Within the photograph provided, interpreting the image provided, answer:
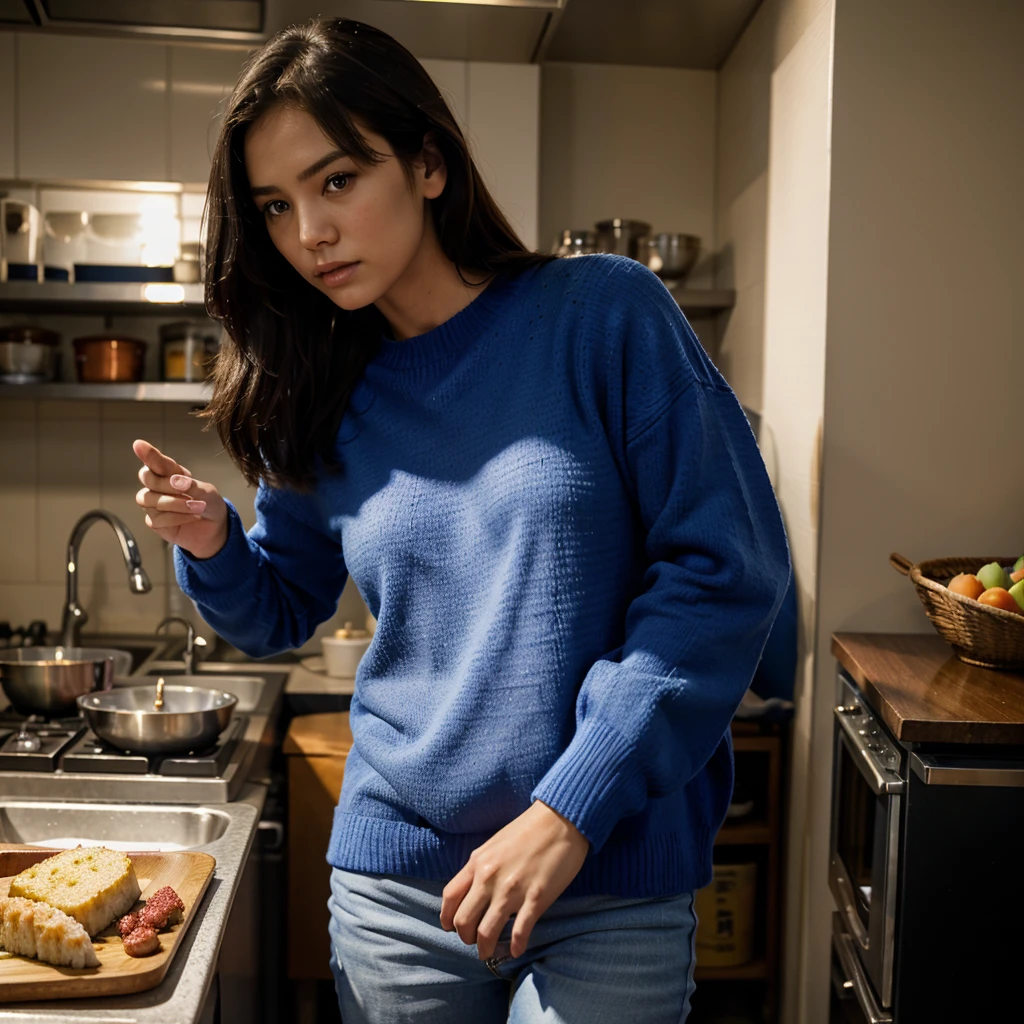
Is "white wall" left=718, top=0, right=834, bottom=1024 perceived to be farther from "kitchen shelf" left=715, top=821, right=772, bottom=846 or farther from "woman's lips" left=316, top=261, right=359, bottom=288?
"woman's lips" left=316, top=261, right=359, bottom=288

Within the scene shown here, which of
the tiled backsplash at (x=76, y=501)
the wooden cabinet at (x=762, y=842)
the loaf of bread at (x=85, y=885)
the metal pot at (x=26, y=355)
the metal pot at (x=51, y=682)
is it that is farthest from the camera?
the tiled backsplash at (x=76, y=501)

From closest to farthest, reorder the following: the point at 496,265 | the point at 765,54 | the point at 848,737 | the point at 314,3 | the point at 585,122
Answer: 1. the point at 496,265
2. the point at 848,737
3. the point at 314,3
4. the point at 765,54
5. the point at 585,122

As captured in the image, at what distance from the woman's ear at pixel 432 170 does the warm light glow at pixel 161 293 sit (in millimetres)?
1457

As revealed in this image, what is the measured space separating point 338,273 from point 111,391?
1621 millimetres

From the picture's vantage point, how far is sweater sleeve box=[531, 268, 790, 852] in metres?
0.88

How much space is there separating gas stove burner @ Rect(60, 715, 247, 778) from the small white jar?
691 millimetres

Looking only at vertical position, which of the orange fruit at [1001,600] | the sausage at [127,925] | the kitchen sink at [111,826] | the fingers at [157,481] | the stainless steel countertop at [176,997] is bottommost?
the kitchen sink at [111,826]

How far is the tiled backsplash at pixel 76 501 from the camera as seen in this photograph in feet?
9.26

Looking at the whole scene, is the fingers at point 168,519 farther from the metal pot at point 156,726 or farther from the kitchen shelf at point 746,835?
the kitchen shelf at point 746,835

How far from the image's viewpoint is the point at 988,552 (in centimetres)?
203

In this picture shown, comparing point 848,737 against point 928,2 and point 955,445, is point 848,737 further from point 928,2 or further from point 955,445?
point 928,2

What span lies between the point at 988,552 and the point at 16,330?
2.10m

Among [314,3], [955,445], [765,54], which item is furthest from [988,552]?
[314,3]

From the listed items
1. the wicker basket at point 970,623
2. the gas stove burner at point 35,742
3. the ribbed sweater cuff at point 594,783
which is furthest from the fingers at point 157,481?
the wicker basket at point 970,623
